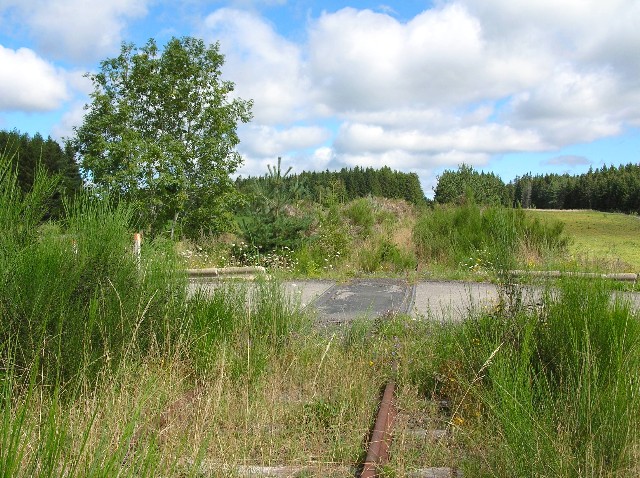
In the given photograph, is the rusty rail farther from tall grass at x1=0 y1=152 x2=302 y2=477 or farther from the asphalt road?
the asphalt road

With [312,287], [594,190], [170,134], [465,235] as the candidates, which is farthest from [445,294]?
[594,190]

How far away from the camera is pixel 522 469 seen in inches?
121

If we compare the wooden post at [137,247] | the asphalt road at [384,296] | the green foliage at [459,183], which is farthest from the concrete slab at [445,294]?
the green foliage at [459,183]

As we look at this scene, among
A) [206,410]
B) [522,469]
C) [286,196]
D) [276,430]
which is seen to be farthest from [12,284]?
[286,196]

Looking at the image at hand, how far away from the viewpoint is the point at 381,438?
378cm

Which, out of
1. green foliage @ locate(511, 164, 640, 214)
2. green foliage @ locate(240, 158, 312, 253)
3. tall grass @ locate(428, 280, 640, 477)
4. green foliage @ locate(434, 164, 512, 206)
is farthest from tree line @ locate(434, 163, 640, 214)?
tall grass @ locate(428, 280, 640, 477)

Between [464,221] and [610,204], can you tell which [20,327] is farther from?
[610,204]

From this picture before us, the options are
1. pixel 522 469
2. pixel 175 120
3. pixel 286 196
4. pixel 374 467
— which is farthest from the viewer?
pixel 175 120

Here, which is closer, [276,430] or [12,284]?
[276,430]

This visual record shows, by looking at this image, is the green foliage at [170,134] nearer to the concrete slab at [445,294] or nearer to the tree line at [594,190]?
the concrete slab at [445,294]

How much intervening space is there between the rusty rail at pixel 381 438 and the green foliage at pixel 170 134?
48.3ft

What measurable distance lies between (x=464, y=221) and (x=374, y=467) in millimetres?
13077

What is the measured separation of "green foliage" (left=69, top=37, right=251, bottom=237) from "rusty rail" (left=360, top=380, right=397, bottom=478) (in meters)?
14.7

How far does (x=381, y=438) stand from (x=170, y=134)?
58.2ft
